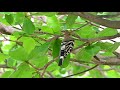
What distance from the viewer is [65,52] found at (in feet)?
2.09

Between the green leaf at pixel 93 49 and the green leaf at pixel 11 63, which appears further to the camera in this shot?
the green leaf at pixel 11 63

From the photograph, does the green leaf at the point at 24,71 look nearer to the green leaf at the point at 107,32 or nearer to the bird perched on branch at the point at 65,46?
the bird perched on branch at the point at 65,46

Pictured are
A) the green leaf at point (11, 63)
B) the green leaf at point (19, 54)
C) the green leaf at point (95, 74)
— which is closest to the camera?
the green leaf at point (19, 54)

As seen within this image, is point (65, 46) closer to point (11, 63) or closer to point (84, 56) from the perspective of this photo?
point (84, 56)

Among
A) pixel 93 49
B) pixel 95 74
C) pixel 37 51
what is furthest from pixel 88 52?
pixel 95 74

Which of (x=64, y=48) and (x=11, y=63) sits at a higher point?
(x=64, y=48)

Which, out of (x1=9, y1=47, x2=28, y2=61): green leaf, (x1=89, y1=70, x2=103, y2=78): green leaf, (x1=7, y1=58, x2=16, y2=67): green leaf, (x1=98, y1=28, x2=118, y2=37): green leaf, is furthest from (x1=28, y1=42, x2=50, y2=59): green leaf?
(x1=89, y1=70, x2=103, y2=78): green leaf

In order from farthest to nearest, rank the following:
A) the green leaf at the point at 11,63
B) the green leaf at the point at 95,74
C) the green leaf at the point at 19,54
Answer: the green leaf at the point at 95,74
the green leaf at the point at 11,63
the green leaf at the point at 19,54

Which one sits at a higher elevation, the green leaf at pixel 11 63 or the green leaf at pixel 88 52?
the green leaf at pixel 88 52

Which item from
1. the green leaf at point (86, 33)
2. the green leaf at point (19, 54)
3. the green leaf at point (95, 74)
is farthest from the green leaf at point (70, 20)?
the green leaf at point (95, 74)
